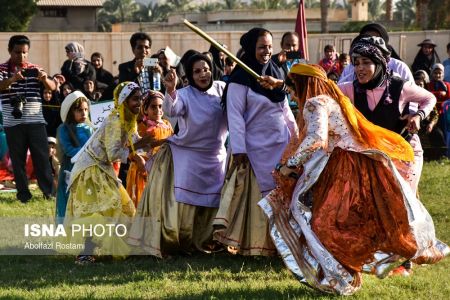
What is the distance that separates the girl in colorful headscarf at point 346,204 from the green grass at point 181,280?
238 mm

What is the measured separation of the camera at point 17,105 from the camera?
1099cm

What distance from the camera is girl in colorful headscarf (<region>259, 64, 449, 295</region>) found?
632 cm

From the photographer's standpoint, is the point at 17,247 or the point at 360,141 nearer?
the point at 360,141

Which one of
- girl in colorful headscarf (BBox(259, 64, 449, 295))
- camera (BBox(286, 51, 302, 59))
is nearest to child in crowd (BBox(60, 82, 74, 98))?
camera (BBox(286, 51, 302, 59))

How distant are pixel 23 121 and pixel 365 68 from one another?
215 inches

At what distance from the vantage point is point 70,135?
8.88m

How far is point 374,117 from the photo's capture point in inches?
281

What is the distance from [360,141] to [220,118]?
2063mm

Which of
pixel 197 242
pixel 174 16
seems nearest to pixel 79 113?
pixel 197 242

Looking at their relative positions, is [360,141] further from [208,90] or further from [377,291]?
[208,90]

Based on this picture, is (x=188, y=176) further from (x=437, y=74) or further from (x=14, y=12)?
(x=14, y=12)

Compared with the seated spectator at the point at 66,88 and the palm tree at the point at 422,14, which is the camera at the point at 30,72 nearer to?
the seated spectator at the point at 66,88

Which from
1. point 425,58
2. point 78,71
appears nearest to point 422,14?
point 425,58

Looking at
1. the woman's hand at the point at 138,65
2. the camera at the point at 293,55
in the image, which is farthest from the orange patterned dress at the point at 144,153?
the camera at the point at 293,55
